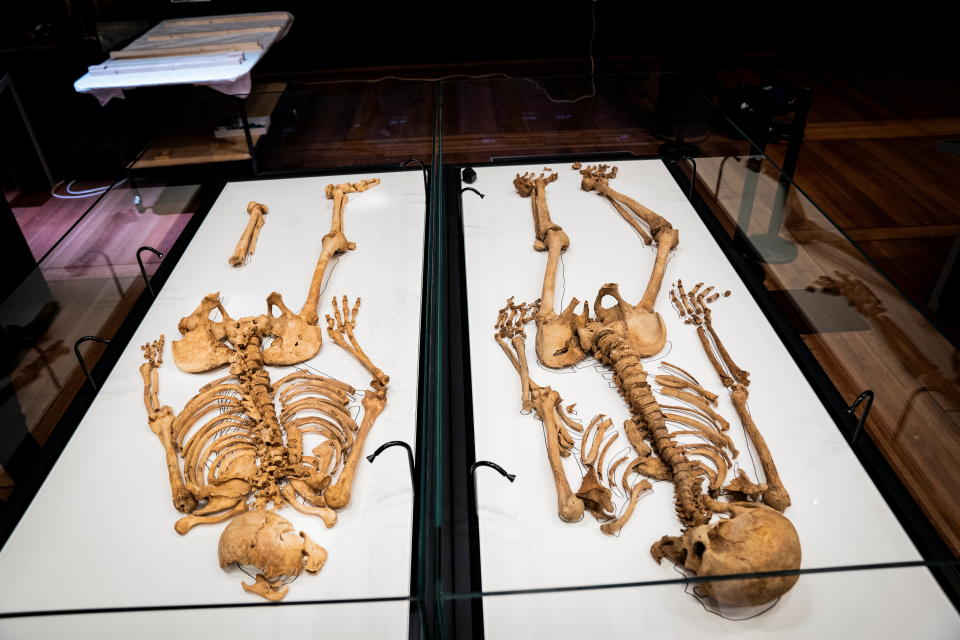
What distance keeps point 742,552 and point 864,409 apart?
38.2 inches

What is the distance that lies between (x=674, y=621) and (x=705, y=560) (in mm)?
188

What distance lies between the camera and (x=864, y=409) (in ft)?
7.89

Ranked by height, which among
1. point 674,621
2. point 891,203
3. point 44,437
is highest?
point 674,621

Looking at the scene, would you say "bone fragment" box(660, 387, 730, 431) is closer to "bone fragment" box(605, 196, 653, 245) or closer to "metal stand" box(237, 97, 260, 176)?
"bone fragment" box(605, 196, 653, 245)

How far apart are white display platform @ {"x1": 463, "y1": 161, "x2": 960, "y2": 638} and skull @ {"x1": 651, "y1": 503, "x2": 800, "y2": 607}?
8cm

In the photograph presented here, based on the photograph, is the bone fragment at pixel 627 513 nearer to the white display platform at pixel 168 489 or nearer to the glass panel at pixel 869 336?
the white display platform at pixel 168 489

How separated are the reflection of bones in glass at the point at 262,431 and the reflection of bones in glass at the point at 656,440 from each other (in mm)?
652

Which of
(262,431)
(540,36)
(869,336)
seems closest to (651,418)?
(869,336)

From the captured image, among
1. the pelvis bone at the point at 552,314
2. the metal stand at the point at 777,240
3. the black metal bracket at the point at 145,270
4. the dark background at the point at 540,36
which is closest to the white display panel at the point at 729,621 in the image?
the pelvis bone at the point at 552,314

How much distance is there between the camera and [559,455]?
7.42 ft

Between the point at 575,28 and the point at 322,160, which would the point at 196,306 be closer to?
the point at 322,160

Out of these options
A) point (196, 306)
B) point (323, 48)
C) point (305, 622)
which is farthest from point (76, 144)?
Answer: point (305, 622)

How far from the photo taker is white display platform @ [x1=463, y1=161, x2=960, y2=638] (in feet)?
5.64

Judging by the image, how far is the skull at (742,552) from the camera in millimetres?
1600
